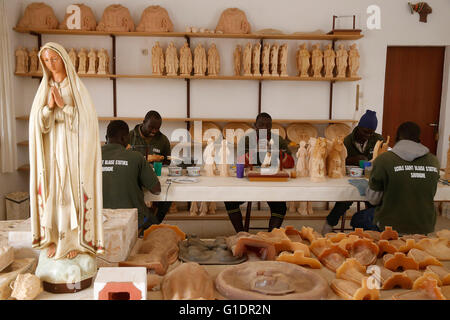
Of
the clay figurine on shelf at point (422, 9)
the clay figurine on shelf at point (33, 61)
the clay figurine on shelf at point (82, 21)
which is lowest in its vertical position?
the clay figurine on shelf at point (33, 61)

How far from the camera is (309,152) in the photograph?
3889 mm

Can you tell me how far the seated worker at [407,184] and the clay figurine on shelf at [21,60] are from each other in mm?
4760

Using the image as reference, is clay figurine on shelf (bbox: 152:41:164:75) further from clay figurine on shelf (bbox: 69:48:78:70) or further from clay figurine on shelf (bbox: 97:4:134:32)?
clay figurine on shelf (bbox: 69:48:78:70)

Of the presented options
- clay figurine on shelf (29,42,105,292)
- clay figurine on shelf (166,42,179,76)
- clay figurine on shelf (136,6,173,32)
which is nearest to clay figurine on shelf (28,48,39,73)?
clay figurine on shelf (136,6,173,32)

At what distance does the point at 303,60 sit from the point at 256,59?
665 millimetres

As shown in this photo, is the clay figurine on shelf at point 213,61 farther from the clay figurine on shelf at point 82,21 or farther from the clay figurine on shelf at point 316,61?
the clay figurine on shelf at point 82,21

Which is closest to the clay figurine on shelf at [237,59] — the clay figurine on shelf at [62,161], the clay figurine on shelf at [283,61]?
the clay figurine on shelf at [283,61]

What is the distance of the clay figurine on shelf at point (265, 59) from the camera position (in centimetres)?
562

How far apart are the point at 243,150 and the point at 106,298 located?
10.1 ft

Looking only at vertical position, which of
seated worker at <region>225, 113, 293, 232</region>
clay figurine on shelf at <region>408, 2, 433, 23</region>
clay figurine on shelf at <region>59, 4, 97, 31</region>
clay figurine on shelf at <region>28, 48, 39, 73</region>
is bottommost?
seated worker at <region>225, 113, 293, 232</region>

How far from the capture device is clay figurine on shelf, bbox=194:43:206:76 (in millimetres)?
5605

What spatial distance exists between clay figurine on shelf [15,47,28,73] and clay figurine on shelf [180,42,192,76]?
213cm
